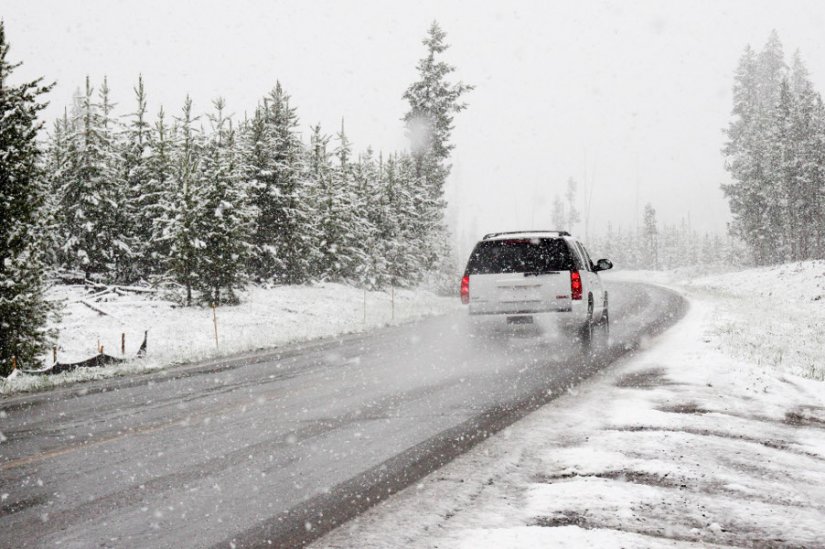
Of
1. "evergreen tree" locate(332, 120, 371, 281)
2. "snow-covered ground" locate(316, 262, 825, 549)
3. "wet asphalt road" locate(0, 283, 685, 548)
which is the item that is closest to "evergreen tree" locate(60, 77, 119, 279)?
"evergreen tree" locate(332, 120, 371, 281)

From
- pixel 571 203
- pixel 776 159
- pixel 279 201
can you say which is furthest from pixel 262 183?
pixel 571 203

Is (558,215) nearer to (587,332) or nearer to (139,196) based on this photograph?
(139,196)

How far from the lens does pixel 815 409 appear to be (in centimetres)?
723

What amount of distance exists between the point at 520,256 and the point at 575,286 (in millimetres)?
1159

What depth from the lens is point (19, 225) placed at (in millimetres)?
13086

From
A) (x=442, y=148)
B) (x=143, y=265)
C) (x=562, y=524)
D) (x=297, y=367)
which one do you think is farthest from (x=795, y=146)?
(x=562, y=524)

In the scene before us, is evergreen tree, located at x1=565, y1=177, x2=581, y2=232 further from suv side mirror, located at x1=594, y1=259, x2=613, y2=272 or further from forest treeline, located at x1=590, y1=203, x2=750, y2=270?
suv side mirror, located at x1=594, y1=259, x2=613, y2=272

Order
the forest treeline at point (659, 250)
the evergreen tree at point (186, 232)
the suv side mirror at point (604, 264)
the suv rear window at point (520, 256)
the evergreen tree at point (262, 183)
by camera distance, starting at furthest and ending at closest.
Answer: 1. the forest treeline at point (659, 250)
2. the evergreen tree at point (262, 183)
3. the evergreen tree at point (186, 232)
4. the suv side mirror at point (604, 264)
5. the suv rear window at point (520, 256)

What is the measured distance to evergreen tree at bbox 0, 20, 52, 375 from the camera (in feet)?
42.4

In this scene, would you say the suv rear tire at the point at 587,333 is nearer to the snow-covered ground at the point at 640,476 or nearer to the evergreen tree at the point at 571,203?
the snow-covered ground at the point at 640,476

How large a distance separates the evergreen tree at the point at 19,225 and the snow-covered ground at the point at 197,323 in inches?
84.6

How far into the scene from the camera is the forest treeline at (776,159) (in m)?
48.2

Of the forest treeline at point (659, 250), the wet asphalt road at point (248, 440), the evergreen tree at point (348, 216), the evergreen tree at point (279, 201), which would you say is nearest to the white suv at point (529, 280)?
the wet asphalt road at point (248, 440)

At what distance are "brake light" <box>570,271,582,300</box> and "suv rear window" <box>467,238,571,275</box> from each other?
0.55ft
